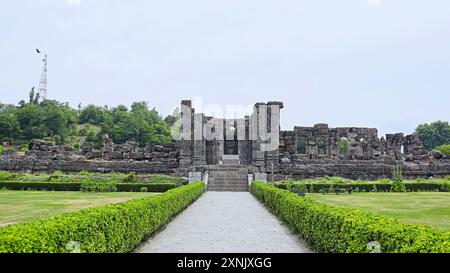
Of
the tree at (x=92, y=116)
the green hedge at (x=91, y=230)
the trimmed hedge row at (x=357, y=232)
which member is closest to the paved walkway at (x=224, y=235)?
the green hedge at (x=91, y=230)

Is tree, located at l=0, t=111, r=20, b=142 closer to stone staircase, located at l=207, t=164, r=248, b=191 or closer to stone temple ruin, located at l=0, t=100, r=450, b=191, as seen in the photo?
stone temple ruin, located at l=0, t=100, r=450, b=191

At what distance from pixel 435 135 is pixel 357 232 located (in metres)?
80.6

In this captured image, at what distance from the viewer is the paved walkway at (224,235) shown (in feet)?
27.9

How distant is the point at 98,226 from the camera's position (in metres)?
6.41

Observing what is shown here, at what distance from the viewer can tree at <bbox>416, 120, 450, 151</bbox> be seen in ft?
252

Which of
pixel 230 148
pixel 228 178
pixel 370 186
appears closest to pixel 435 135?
pixel 230 148

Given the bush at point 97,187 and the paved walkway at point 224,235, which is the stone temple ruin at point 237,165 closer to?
the bush at point 97,187

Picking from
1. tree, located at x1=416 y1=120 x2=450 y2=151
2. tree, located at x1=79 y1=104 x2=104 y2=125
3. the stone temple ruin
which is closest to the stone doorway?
the stone temple ruin

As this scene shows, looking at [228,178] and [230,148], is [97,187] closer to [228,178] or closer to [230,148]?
[228,178]

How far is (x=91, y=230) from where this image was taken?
6.10 meters

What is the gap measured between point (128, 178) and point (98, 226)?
2017 centimetres

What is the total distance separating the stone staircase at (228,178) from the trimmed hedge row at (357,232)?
1667cm
